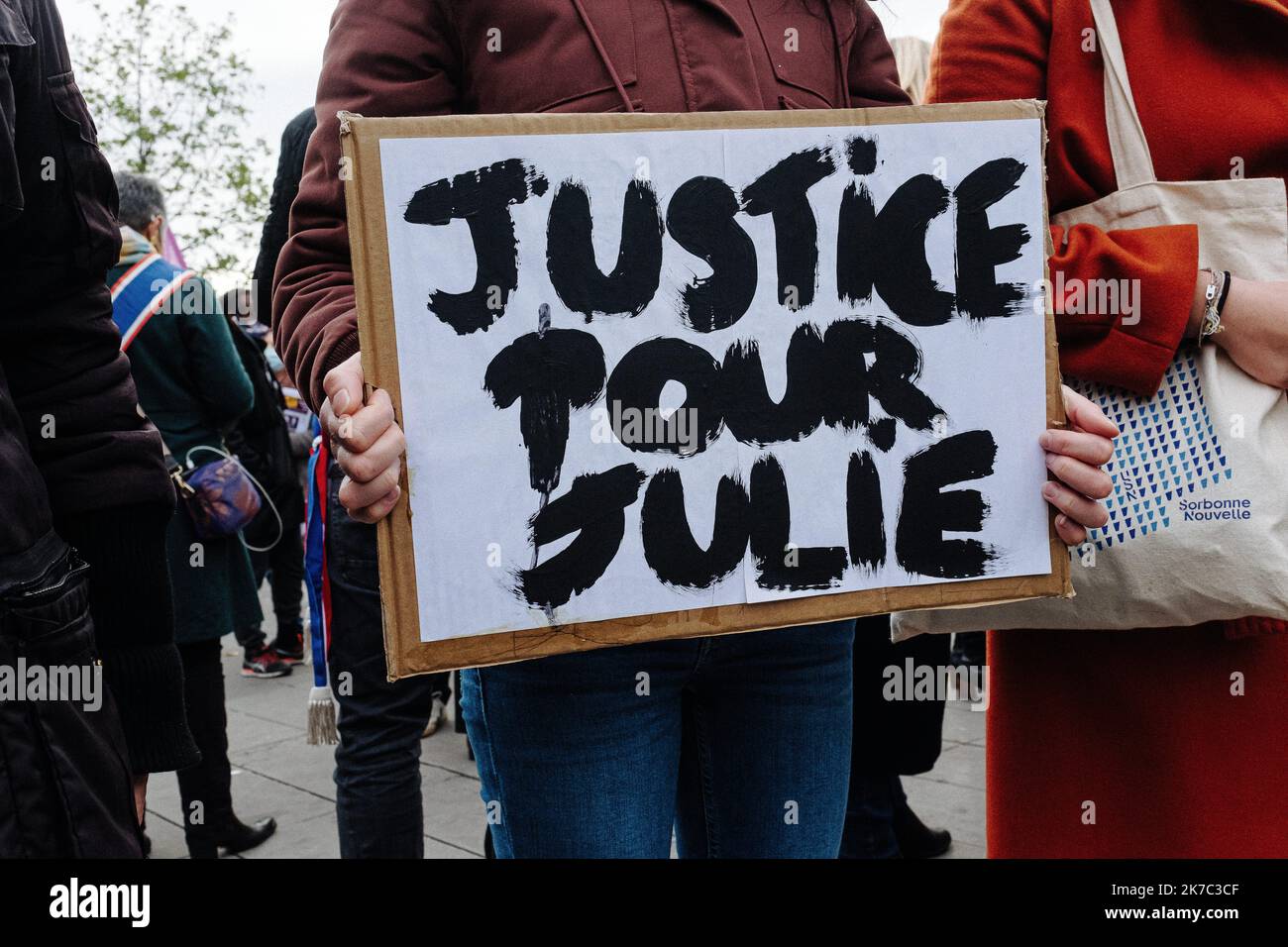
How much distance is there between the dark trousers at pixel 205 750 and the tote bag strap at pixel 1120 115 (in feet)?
10.2

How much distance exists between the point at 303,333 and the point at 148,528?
1.52ft

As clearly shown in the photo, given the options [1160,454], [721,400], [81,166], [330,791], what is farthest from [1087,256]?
[330,791]

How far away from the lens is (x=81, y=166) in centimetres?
150

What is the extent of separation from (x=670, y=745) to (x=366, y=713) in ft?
4.72

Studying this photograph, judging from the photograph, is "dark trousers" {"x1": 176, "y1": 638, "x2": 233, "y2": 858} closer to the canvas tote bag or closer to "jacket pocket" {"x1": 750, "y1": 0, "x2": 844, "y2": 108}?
the canvas tote bag

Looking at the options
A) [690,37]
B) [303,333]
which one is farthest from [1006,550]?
[303,333]

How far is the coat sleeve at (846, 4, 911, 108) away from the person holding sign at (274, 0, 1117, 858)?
3.9 inches

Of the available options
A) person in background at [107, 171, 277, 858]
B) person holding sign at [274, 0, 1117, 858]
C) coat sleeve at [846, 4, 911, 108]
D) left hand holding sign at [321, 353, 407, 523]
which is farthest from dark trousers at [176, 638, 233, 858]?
coat sleeve at [846, 4, 911, 108]

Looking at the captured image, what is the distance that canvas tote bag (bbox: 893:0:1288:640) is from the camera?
148cm

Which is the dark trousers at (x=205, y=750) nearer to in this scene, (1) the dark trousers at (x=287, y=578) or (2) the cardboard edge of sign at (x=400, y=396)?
(2) the cardboard edge of sign at (x=400, y=396)

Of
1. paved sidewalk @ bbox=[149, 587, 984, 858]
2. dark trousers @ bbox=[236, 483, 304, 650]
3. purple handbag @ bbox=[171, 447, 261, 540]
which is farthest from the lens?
dark trousers @ bbox=[236, 483, 304, 650]

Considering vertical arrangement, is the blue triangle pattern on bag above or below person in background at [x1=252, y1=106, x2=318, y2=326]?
below

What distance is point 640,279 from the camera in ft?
4.35

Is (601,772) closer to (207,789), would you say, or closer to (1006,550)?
(1006,550)
